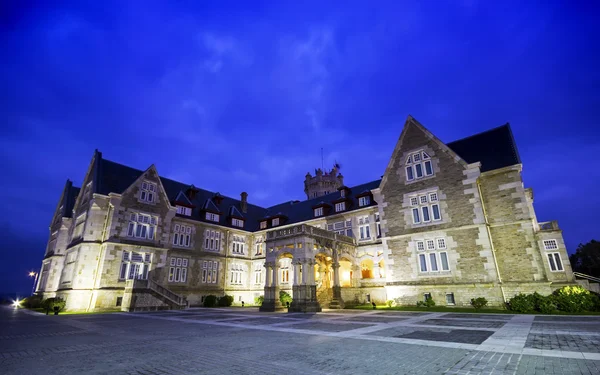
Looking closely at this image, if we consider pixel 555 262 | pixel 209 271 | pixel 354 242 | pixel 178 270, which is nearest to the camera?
pixel 555 262

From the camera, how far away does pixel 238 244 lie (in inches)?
1635

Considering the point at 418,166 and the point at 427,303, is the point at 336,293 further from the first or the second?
the point at 418,166

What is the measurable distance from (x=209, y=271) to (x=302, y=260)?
17582 mm

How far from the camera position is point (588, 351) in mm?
7242

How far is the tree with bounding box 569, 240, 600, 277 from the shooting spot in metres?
41.2

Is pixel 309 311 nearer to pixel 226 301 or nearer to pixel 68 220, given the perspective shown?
pixel 226 301

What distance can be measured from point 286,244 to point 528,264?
18.5 meters

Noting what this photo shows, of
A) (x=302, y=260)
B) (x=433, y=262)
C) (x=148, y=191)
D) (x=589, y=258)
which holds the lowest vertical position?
(x=433, y=262)

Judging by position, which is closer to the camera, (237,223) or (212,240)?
(212,240)

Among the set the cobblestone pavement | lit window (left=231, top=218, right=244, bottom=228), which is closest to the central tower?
lit window (left=231, top=218, right=244, bottom=228)

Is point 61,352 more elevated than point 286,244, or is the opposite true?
point 286,244

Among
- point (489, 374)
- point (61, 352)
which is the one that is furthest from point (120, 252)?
point (489, 374)

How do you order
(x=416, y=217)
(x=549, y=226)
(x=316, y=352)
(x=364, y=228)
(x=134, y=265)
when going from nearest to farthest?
1. (x=316, y=352)
2. (x=549, y=226)
3. (x=416, y=217)
4. (x=134, y=265)
5. (x=364, y=228)

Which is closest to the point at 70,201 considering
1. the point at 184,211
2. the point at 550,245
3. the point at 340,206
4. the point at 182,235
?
the point at 184,211
